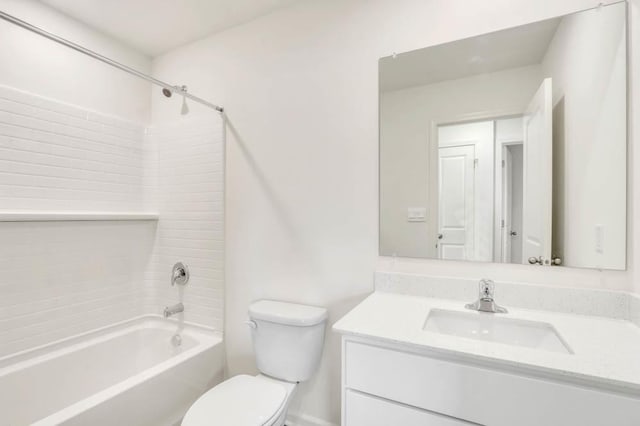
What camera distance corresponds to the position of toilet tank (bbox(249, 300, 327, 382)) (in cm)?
156

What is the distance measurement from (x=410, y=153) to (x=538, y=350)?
3.12 feet

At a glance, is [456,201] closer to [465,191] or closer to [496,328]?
[465,191]

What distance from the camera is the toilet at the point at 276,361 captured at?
1.36 m

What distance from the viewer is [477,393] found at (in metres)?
0.91

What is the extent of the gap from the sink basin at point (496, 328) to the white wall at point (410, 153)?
1.01 feet

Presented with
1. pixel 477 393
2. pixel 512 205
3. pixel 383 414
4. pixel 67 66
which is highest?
pixel 67 66

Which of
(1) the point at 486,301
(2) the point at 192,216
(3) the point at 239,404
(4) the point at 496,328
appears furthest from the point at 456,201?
(2) the point at 192,216

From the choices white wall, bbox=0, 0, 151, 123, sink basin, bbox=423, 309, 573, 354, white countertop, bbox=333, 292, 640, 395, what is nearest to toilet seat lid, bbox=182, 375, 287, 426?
white countertop, bbox=333, 292, 640, 395

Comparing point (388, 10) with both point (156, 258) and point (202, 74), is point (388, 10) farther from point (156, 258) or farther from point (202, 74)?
point (156, 258)

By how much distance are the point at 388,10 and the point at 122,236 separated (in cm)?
214

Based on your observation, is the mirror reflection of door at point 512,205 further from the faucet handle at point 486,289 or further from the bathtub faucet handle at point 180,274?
the bathtub faucet handle at point 180,274

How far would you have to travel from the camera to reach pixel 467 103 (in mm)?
1419

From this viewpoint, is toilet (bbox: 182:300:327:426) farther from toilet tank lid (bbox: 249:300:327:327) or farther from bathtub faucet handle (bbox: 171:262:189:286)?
bathtub faucet handle (bbox: 171:262:189:286)

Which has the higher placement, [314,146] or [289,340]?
[314,146]
